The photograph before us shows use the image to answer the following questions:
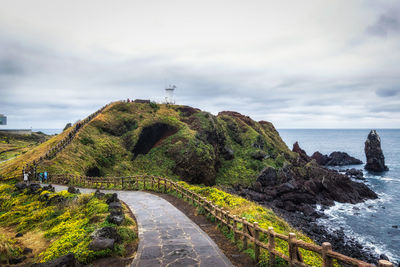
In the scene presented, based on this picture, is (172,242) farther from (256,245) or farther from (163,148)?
(163,148)

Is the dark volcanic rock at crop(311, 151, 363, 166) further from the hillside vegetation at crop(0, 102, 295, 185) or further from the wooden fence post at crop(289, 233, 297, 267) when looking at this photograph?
the wooden fence post at crop(289, 233, 297, 267)

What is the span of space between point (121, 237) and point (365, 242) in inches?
1121

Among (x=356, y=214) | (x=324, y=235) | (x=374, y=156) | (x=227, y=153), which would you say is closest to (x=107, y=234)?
(x=324, y=235)

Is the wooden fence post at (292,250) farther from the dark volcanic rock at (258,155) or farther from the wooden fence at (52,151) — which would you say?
the dark volcanic rock at (258,155)

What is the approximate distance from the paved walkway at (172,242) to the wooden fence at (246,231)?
1202mm

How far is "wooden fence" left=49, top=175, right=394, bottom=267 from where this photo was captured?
5.96m

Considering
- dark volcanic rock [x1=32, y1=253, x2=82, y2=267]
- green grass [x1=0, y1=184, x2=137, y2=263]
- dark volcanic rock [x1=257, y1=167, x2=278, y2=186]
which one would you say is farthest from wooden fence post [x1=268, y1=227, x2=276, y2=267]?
dark volcanic rock [x1=257, y1=167, x2=278, y2=186]

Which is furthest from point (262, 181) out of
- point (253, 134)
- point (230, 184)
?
point (253, 134)

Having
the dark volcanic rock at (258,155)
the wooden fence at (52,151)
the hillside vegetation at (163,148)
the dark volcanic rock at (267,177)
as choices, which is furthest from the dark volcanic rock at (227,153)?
the wooden fence at (52,151)

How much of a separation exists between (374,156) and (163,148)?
6898 centimetres

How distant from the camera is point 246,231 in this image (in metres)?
9.34

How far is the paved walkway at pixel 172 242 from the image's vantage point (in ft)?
27.1

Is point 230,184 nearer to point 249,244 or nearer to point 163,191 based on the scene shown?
point 163,191

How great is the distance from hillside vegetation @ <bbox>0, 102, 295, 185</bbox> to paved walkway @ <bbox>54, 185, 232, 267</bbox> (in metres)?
23.7
